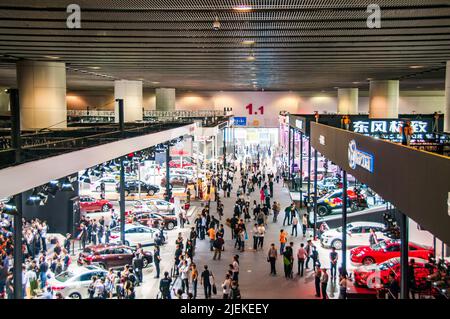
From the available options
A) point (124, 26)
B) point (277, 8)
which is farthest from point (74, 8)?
point (277, 8)

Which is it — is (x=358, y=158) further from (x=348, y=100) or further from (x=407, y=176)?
(x=348, y=100)

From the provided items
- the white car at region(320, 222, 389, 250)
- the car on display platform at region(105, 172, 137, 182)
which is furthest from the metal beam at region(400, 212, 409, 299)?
the car on display platform at region(105, 172, 137, 182)

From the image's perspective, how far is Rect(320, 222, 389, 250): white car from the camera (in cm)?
1845

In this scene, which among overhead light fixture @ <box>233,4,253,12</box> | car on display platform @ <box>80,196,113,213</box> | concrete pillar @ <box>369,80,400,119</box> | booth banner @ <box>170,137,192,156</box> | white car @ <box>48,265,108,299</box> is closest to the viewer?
overhead light fixture @ <box>233,4,253,12</box>

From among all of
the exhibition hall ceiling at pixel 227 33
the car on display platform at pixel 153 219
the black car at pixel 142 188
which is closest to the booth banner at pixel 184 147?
the black car at pixel 142 188

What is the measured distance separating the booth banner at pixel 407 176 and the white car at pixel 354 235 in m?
6.59

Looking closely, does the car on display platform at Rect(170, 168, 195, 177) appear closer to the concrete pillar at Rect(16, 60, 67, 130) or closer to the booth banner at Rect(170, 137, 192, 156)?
the booth banner at Rect(170, 137, 192, 156)

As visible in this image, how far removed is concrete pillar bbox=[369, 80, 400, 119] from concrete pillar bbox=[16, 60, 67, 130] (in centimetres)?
1832

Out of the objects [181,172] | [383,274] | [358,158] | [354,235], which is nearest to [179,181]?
[181,172]

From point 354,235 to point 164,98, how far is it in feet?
96.7

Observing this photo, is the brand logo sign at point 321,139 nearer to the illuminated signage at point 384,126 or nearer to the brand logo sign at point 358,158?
the illuminated signage at point 384,126

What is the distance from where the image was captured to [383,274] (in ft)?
46.0
